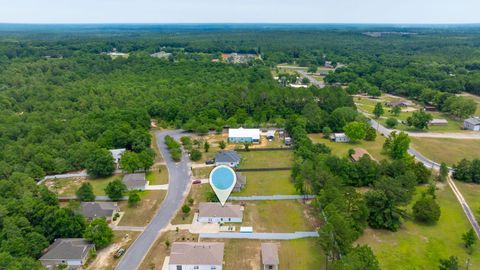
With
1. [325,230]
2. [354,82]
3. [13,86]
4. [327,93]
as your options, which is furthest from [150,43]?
[325,230]

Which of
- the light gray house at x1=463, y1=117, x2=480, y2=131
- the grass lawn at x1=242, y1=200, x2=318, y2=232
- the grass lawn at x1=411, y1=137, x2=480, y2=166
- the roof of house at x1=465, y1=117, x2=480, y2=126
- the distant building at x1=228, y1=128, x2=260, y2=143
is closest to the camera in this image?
the grass lawn at x1=242, y1=200, x2=318, y2=232

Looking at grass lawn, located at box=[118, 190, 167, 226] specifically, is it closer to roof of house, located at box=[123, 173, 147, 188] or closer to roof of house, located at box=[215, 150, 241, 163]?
roof of house, located at box=[123, 173, 147, 188]

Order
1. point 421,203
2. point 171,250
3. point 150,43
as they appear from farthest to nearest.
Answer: point 150,43 → point 421,203 → point 171,250

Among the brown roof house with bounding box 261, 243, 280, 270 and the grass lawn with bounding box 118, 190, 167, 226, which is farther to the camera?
the grass lawn with bounding box 118, 190, 167, 226

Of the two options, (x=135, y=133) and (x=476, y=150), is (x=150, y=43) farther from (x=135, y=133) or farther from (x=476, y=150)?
(x=476, y=150)

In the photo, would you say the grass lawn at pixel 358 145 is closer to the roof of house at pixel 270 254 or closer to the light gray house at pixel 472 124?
the light gray house at pixel 472 124

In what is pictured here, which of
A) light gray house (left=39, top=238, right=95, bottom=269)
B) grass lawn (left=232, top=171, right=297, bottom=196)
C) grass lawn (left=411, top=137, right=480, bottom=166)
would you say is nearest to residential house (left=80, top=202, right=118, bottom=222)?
light gray house (left=39, top=238, right=95, bottom=269)
